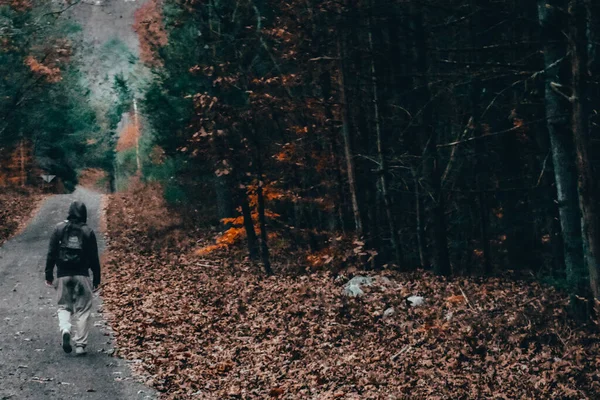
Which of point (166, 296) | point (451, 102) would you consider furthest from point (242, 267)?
point (451, 102)

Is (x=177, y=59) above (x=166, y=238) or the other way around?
above

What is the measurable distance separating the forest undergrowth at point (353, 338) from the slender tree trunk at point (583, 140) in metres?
1.15

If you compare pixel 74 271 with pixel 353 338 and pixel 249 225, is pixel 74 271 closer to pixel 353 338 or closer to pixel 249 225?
pixel 353 338

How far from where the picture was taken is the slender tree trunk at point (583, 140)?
9.54 m

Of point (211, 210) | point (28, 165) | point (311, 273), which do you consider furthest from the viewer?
point (28, 165)

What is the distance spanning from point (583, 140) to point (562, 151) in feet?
4.57

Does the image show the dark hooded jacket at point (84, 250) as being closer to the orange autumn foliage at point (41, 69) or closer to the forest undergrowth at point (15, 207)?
the forest undergrowth at point (15, 207)

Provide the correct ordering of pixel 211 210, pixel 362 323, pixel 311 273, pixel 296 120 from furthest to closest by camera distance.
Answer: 1. pixel 211 210
2. pixel 296 120
3. pixel 311 273
4. pixel 362 323

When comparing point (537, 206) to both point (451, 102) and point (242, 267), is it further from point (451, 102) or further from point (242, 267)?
point (242, 267)

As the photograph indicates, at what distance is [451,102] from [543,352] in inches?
493

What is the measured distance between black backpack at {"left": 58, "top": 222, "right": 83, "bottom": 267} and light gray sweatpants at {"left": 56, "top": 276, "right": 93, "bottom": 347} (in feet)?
0.81

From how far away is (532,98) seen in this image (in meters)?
16.1

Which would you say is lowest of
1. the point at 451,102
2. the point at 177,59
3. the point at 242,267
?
the point at 242,267

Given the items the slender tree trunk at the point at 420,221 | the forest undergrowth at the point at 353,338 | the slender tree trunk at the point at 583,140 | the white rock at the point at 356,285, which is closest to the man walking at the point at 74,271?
the forest undergrowth at the point at 353,338
